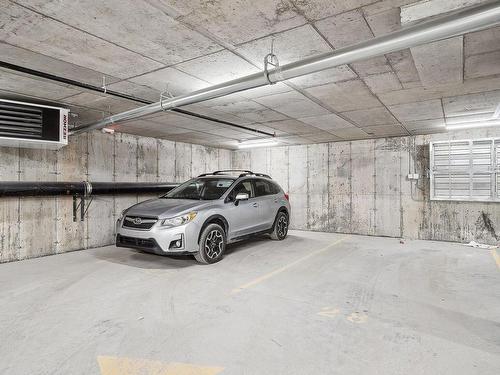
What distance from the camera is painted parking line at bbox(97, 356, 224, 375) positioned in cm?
210

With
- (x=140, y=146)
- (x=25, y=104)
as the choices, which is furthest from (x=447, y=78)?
(x=140, y=146)

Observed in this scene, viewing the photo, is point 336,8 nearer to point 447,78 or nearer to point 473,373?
point 447,78

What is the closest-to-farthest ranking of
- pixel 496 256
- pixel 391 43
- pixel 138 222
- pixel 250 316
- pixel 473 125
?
pixel 391 43 → pixel 250 316 → pixel 138 222 → pixel 496 256 → pixel 473 125

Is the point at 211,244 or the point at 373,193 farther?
the point at 373,193

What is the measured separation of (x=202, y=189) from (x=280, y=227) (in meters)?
2.27

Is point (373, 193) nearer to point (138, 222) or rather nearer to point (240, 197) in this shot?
point (240, 197)

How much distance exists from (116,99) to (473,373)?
204 inches

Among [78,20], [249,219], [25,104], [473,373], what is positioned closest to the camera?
[473,373]

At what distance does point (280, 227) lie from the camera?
7.24 metres

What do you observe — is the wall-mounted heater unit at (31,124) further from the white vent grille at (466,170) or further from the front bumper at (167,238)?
the white vent grille at (466,170)

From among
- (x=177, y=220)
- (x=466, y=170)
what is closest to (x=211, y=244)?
(x=177, y=220)

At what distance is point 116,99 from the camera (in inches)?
182

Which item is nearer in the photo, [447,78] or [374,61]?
[374,61]

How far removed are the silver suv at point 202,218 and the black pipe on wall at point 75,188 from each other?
1.43 meters
